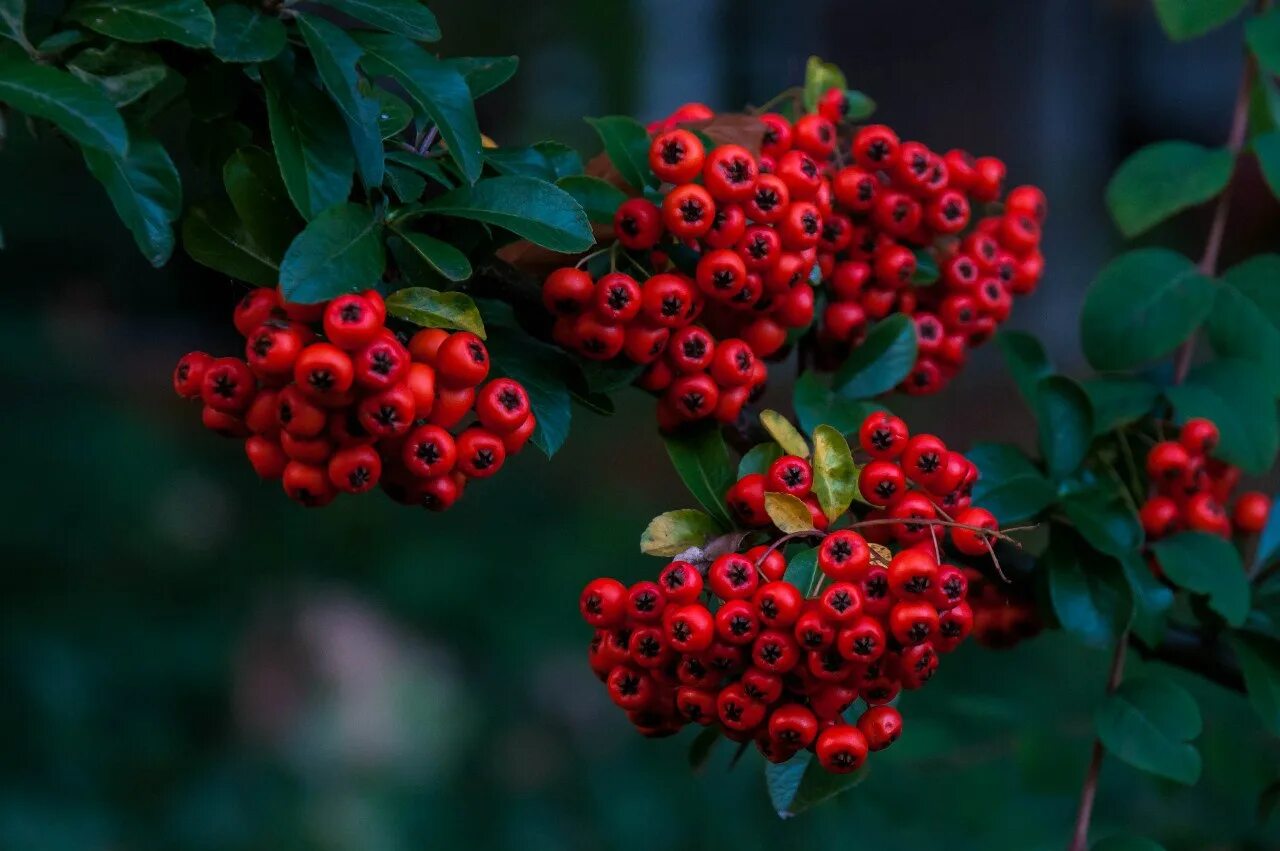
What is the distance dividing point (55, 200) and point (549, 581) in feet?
4.26

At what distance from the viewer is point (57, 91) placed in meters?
0.60

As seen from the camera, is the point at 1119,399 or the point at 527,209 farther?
the point at 1119,399

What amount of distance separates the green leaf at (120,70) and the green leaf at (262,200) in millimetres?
54

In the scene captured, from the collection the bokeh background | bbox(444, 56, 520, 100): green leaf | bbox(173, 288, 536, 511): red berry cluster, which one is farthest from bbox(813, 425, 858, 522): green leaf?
the bokeh background

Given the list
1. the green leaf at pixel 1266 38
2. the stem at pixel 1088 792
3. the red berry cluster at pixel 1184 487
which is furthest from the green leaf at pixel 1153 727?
the green leaf at pixel 1266 38

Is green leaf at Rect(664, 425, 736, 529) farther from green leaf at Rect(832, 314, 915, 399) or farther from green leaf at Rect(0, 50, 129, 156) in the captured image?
green leaf at Rect(0, 50, 129, 156)

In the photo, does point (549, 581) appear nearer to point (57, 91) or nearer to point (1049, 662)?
point (1049, 662)

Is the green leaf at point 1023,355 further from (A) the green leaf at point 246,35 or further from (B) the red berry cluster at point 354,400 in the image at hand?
(A) the green leaf at point 246,35

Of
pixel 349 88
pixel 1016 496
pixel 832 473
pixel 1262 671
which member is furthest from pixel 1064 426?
pixel 349 88

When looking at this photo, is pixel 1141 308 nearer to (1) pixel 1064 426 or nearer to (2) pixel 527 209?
(1) pixel 1064 426

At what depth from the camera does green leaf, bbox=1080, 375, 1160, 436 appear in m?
1.06

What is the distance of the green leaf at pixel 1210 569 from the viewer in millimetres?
915

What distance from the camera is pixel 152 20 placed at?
628mm

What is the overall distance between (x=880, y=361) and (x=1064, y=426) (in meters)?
0.19
